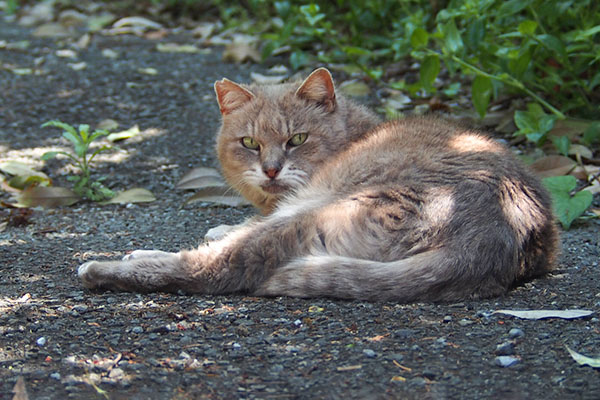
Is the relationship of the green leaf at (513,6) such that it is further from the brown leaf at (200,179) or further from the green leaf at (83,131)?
the green leaf at (83,131)

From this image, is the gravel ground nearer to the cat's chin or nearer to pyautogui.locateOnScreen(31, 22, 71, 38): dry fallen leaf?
the cat's chin

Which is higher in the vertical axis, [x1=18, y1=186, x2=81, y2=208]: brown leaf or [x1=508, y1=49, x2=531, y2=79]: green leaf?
[x1=508, y1=49, x2=531, y2=79]: green leaf

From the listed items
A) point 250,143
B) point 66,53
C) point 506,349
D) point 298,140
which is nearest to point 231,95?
point 250,143

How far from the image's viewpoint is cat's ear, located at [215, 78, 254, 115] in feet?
13.1

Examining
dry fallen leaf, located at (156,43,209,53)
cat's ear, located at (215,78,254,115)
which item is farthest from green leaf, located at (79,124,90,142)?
dry fallen leaf, located at (156,43,209,53)

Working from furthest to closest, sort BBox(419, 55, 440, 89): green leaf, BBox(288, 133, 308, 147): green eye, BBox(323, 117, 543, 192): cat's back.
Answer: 1. BBox(419, 55, 440, 89): green leaf
2. BBox(288, 133, 308, 147): green eye
3. BBox(323, 117, 543, 192): cat's back

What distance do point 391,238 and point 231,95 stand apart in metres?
1.47

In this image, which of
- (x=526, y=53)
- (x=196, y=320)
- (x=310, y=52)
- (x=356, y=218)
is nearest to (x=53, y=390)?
(x=196, y=320)

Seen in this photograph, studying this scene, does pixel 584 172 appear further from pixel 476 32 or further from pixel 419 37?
pixel 419 37

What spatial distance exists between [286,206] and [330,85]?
84 centimetres

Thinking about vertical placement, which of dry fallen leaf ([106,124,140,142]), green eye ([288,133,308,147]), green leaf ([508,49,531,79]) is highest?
green leaf ([508,49,531,79])

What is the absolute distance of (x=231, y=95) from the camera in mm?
4043

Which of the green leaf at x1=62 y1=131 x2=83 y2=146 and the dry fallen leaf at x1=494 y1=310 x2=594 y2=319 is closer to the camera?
the dry fallen leaf at x1=494 y1=310 x2=594 y2=319

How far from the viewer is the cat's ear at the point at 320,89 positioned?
3.89m
